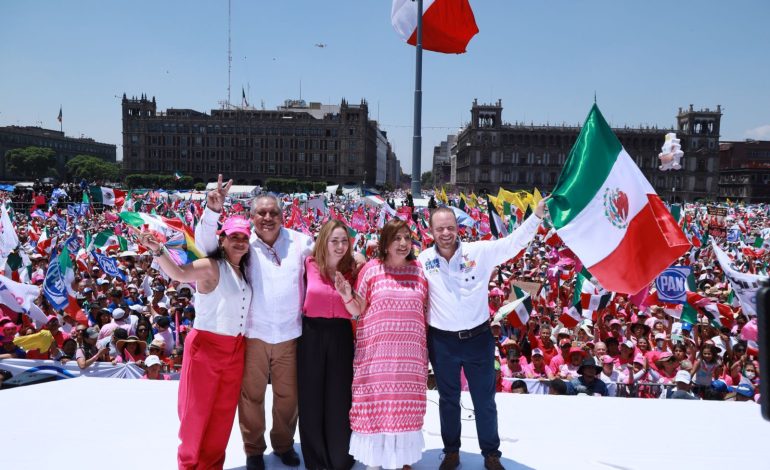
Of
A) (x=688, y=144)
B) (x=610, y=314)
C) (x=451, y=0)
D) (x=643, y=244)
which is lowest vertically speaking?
(x=610, y=314)

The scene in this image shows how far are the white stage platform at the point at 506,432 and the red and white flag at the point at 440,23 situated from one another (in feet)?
18.4

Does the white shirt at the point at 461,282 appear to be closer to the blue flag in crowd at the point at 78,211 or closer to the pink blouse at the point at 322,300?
the pink blouse at the point at 322,300

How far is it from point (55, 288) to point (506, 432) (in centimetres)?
672

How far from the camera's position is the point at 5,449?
3.32 m

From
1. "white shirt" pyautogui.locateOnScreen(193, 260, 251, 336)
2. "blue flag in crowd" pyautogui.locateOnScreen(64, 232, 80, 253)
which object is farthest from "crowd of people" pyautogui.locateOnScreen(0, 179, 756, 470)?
"blue flag in crowd" pyautogui.locateOnScreen(64, 232, 80, 253)

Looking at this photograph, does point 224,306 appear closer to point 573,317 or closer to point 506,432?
point 506,432

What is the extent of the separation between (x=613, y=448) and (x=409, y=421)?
141cm

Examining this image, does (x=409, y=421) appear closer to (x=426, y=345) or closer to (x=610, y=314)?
(x=426, y=345)

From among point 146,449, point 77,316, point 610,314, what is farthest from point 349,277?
point 610,314

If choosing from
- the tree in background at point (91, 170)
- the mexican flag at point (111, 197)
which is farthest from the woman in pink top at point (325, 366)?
the tree in background at point (91, 170)

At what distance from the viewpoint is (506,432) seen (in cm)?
372

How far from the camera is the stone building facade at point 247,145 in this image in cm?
9462

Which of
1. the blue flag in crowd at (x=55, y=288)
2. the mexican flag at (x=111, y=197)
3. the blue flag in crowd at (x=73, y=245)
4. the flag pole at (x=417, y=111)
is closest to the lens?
the flag pole at (x=417, y=111)

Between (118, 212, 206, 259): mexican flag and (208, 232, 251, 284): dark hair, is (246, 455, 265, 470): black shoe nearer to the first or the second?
(208, 232, 251, 284): dark hair
